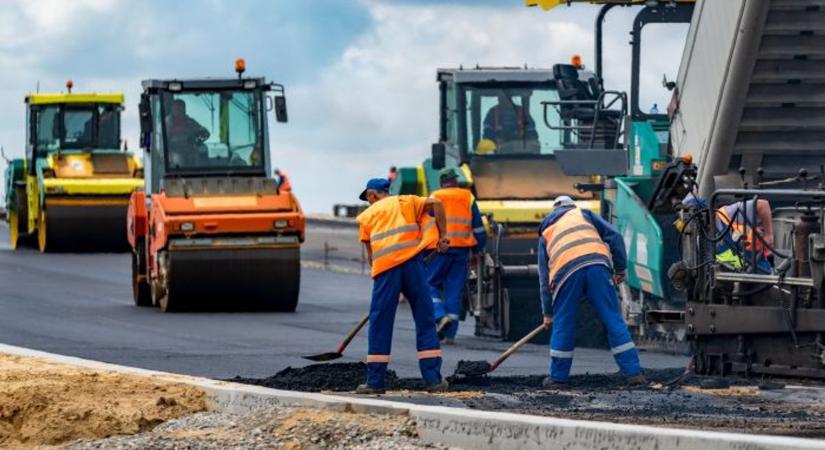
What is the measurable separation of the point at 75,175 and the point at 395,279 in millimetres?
20021

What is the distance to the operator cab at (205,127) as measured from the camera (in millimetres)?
22875

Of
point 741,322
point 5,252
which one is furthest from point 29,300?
point 741,322

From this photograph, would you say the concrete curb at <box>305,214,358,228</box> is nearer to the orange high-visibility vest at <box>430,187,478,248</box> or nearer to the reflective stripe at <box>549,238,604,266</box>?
the orange high-visibility vest at <box>430,187,478,248</box>

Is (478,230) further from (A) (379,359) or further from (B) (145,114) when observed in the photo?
(B) (145,114)

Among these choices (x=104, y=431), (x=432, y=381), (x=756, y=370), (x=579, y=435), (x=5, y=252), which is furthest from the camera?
(x=5, y=252)

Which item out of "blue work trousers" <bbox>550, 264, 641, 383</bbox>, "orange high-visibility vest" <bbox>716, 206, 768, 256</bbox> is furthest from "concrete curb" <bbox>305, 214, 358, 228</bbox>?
"orange high-visibility vest" <bbox>716, 206, 768, 256</bbox>

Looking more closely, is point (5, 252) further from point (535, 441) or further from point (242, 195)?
point (535, 441)

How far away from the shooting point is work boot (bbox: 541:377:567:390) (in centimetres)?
1350

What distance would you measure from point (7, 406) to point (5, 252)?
74.5ft

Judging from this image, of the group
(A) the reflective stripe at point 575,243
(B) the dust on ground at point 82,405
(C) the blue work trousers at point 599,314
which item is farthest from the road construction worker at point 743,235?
(B) the dust on ground at point 82,405

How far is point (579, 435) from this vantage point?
9297mm

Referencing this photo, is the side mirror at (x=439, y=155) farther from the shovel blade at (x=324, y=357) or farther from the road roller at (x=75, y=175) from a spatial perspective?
the road roller at (x=75, y=175)

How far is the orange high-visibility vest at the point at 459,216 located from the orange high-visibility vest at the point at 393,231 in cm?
508

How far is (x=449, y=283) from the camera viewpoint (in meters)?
18.6
